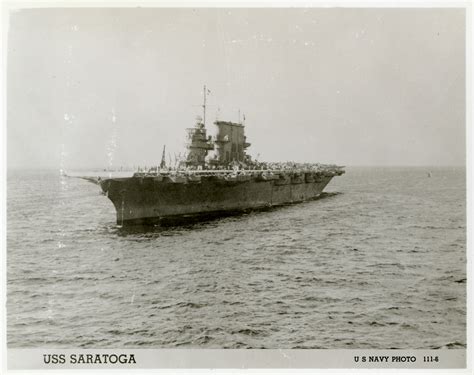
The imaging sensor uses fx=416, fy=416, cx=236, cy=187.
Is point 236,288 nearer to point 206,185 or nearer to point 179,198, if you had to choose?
point 179,198

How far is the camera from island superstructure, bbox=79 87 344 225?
20.6 m

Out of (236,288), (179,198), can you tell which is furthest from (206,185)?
(236,288)

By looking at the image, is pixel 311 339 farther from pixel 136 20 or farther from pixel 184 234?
pixel 184 234

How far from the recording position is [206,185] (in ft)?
77.8

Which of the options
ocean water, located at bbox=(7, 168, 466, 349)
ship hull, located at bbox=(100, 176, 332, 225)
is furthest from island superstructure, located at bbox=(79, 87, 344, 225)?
ocean water, located at bbox=(7, 168, 466, 349)

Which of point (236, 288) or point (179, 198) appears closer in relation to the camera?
point (236, 288)

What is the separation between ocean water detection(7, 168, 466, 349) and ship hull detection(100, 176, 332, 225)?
58.7 inches

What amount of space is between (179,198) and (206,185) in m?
2.02

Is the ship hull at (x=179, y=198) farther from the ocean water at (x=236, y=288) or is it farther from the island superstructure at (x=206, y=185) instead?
the ocean water at (x=236, y=288)

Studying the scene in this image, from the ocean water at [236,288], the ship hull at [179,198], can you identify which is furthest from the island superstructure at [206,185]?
the ocean water at [236,288]

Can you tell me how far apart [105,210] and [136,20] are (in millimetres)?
22483

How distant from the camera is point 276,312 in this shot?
1100 cm

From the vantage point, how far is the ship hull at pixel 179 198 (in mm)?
20203

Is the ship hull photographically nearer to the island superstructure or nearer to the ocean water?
the island superstructure
